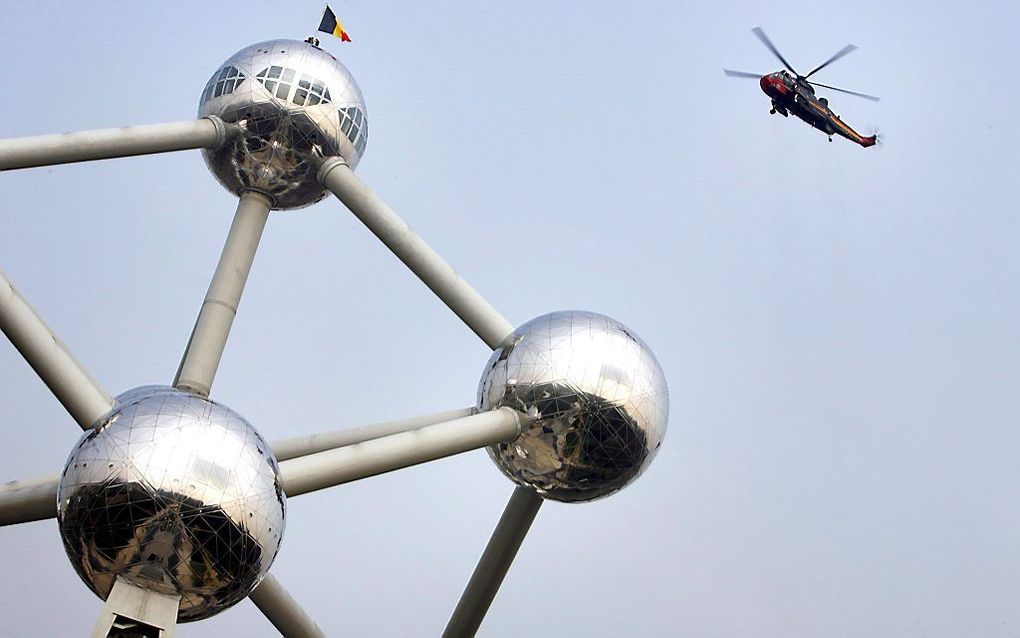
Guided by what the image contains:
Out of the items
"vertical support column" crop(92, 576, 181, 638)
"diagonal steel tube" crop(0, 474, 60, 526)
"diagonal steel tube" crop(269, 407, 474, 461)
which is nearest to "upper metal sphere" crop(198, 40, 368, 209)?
"diagonal steel tube" crop(269, 407, 474, 461)

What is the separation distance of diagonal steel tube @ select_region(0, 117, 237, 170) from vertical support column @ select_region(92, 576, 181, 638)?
4652 mm

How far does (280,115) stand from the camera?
49.3ft

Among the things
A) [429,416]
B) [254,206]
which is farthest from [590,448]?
[254,206]

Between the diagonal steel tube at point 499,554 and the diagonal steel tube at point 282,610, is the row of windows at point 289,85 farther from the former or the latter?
the diagonal steel tube at point 282,610

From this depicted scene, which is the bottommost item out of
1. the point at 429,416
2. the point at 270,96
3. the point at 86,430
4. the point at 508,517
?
the point at 86,430

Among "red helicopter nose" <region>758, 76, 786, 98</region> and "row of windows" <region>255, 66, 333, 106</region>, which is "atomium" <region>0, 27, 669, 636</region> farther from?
"red helicopter nose" <region>758, 76, 786, 98</region>

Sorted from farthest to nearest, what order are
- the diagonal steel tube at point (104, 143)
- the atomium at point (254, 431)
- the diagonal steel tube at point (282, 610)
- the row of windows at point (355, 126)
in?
1. the row of windows at point (355, 126)
2. the diagonal steel tube at point (282, 610)
3. the diagonal steel tube at point (104, 143)
4. the atomium at point (254, 431)

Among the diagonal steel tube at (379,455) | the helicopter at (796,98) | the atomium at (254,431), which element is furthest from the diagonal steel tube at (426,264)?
the helicopter at (796,98)

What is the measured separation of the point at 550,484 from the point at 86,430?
4434mm

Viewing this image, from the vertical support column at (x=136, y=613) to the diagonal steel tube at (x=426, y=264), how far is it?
4664 mm

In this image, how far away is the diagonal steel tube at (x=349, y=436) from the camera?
44.5ft

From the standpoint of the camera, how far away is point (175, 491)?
9.95m

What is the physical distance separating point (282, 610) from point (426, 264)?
3.75m

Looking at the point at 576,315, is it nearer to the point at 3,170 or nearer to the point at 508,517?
the point at 508,517
